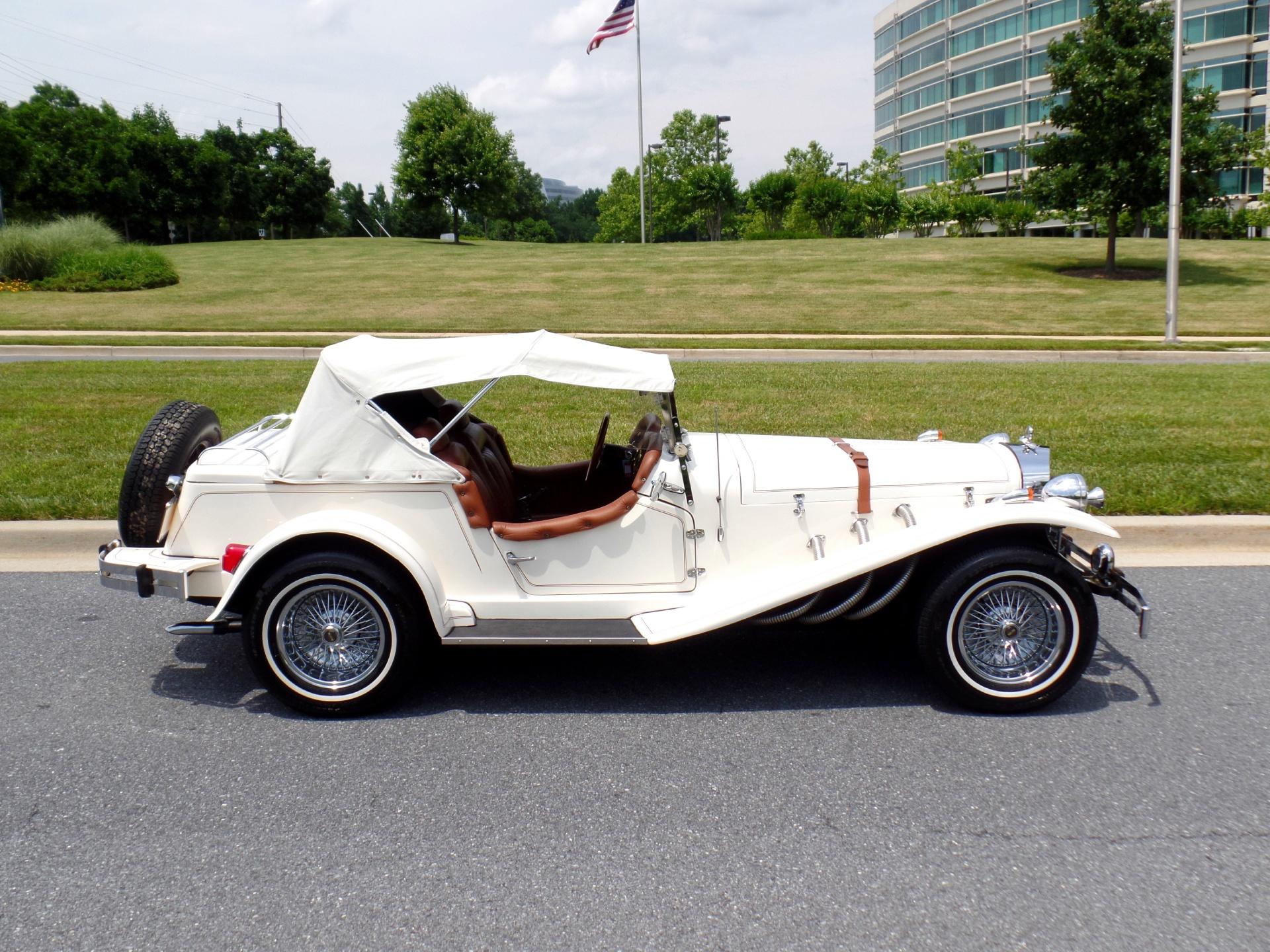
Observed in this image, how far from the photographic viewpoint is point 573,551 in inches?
165

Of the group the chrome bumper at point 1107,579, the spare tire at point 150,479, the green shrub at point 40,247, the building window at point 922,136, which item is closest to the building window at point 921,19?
the building window at point 922,136

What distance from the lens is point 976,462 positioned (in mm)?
4461

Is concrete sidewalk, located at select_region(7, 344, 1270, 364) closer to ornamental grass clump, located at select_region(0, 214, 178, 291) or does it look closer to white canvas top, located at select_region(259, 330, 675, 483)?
white canvas top, located at select_region(259, 330, 675, 483)

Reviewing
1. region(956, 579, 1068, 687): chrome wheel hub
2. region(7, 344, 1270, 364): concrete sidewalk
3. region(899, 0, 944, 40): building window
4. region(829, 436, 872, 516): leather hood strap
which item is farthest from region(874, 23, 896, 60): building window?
region(956, 579, 1068, 687): chrome wheel hub

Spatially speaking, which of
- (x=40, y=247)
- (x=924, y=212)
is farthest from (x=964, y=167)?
(x=40, y=247)

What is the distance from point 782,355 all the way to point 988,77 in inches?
2645

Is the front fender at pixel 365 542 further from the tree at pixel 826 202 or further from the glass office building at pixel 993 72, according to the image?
the glass office building at pixel 993 72

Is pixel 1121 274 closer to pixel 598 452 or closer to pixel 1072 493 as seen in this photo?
pixel 1072 493

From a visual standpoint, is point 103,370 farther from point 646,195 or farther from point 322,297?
point 646,195

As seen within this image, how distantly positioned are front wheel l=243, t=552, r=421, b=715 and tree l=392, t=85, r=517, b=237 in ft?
149

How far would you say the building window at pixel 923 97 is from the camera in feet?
259

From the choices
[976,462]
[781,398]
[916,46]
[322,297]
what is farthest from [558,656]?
[916,46]

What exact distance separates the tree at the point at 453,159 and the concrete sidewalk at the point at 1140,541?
42.9 metres

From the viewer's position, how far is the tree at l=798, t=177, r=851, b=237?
54.2 m
